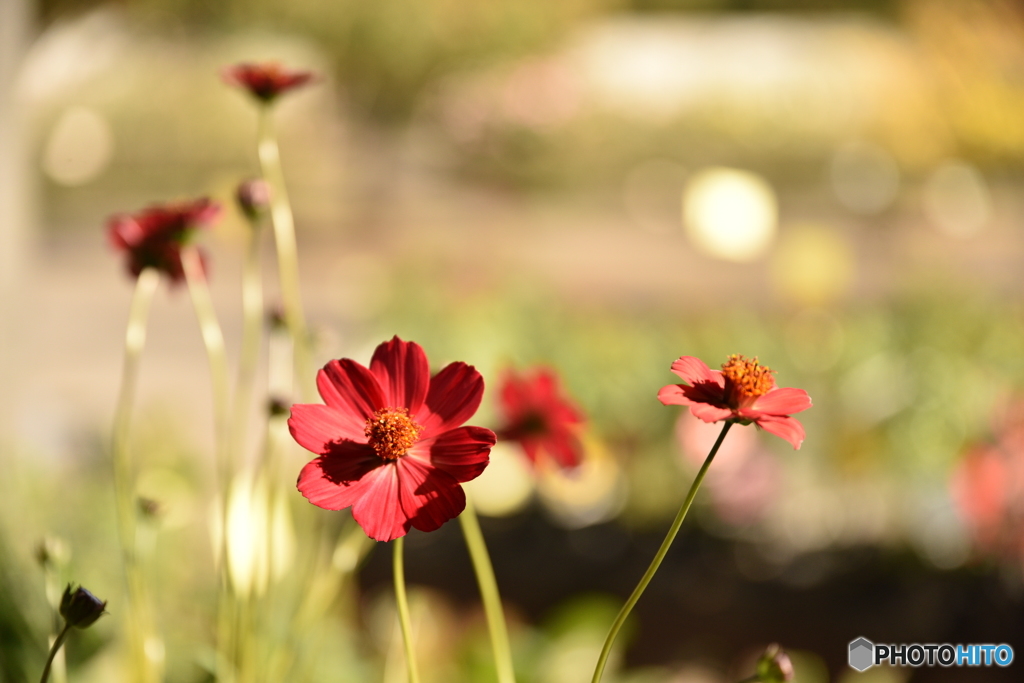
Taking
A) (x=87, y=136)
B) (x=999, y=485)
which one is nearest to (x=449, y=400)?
(x=999, y=485)

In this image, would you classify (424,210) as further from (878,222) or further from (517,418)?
(517,418)

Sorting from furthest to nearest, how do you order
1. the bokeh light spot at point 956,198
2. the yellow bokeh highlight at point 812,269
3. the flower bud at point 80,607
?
the bokeh light spot at point 956,198
the yellow bokeh highlight at point 812,269
the flower bud at point 80,607

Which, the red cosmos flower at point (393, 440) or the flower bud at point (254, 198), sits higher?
the flower bud at point (254, 198)

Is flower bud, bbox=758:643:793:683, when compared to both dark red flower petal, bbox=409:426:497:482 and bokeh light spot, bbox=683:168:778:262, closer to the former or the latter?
dark red flower petal, bbox=409:426:497:482

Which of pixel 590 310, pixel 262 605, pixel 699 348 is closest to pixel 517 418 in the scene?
Answer: pixel 262 605

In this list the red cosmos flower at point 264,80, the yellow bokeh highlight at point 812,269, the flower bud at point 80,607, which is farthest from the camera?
the yellow bokeh highlight at point 812,269

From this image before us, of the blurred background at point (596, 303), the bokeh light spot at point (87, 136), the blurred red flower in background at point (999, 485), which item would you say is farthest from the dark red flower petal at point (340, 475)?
the bokeh light spot at point (87, 136)

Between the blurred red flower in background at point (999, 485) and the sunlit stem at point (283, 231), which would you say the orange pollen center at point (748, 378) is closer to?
the sunlit stem at point (283, 231)
